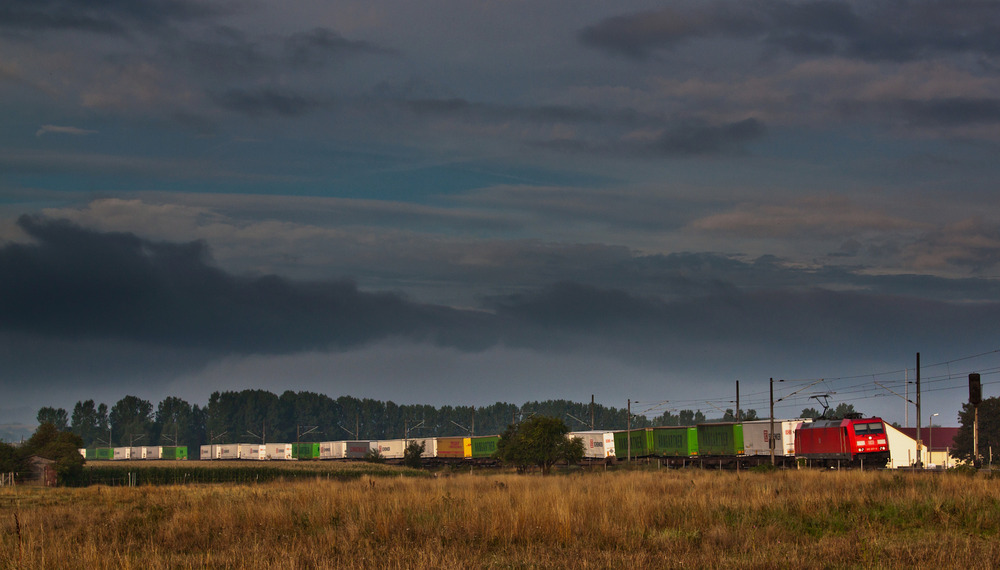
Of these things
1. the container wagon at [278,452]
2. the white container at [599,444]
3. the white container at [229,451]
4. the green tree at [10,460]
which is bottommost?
the white container at [229,451]

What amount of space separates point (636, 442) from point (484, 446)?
26387mm

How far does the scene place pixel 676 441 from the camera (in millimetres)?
77500

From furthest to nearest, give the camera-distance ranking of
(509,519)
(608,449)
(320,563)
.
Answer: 1. (608,449)
2. (509,519)
3. (320,563)

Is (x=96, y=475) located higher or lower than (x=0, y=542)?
lower

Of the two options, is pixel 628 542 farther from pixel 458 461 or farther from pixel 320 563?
pixel 458 461

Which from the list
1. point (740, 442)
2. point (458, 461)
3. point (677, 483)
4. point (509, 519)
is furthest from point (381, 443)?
point (509, 519)

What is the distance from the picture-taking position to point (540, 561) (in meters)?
14.2

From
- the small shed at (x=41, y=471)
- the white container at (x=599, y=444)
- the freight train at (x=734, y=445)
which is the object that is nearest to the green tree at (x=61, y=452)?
the small shed at (x=41, y=471)

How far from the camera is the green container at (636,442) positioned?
3295 inches

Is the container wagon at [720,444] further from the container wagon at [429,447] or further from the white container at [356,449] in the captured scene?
the white container at [356,449]

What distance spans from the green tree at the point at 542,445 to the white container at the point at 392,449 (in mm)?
67184

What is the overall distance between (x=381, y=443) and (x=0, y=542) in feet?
409

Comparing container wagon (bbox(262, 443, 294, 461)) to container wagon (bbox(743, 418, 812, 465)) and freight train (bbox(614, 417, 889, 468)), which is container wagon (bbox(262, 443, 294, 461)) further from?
container wagon (bbox(743, 418, 812, 465))

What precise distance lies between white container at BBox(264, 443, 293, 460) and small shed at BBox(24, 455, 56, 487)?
275ft
